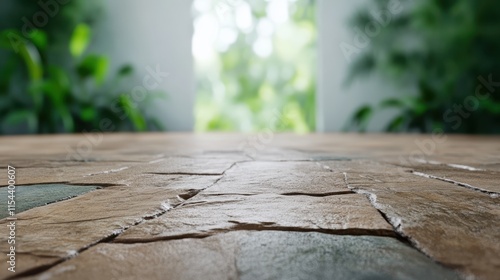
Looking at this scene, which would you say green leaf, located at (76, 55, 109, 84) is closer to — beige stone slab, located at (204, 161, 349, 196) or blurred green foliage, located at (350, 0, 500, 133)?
blurred green foliage, located at (350, 0, 500, 133)

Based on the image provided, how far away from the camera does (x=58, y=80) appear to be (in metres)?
3.69

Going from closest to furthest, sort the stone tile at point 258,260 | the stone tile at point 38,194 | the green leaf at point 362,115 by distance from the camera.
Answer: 1. the stone tile at point 258,260
2. the stone tile at point 38,194
3. the green leaf at point 362,115

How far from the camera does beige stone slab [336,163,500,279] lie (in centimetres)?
44

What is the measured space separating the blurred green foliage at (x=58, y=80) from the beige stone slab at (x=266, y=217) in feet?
10.5

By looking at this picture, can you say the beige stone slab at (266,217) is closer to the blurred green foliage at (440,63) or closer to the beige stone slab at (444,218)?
the beige stone slab at (444,218)

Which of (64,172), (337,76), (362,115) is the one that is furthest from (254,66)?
(64,172)

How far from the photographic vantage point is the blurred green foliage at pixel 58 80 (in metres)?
3.55

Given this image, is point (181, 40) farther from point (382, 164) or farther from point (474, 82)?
point (382, 164)

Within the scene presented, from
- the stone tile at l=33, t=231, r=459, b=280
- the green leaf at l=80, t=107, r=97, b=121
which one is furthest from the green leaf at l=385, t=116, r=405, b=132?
the stone tile at l=33, t=231, r=459, b=280

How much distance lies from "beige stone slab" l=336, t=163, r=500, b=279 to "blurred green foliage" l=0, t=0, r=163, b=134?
325 cm

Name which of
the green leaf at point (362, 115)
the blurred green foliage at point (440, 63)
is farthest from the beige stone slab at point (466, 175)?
the green leaf at point (362, 115)

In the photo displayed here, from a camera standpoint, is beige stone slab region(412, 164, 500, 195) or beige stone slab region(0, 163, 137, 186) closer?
beige stone slab region(412, 164, 500, 195)

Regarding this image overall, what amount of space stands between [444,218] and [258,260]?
30cm

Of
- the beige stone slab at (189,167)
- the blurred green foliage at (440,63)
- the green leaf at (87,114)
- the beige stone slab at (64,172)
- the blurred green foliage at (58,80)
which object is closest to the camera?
the beige stone slab at (64,172)
